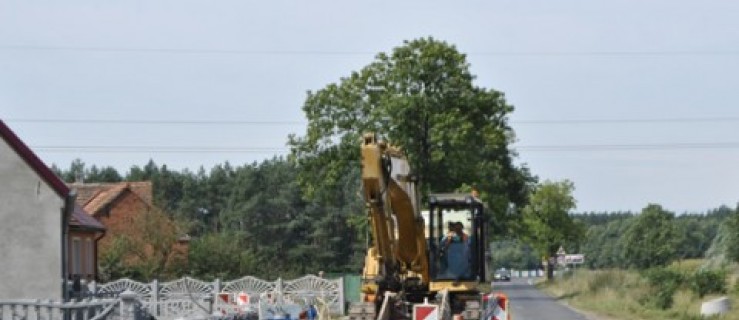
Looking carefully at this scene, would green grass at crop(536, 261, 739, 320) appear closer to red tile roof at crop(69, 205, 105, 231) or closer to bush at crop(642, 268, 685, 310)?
bush at crop(642, 268, 685, 310)

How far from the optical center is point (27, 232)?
3628 cm

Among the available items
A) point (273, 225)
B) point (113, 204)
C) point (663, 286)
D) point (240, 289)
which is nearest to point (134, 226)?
point (113, 204)

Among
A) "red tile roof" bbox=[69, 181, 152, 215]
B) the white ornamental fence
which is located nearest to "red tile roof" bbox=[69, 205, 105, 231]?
the white ornamental fence

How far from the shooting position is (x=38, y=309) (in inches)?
760

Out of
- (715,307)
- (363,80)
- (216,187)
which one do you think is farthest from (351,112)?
(216,187)

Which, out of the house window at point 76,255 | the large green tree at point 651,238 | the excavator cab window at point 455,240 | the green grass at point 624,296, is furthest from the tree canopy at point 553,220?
the excavator cab window at point 455,240

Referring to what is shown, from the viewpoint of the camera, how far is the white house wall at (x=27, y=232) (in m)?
35.9

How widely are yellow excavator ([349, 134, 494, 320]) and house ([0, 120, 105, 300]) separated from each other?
39.4 feet

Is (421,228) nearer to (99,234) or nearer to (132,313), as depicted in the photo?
(132,313)

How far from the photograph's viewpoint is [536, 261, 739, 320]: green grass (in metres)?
44.5

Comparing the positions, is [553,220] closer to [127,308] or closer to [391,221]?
[391,221]

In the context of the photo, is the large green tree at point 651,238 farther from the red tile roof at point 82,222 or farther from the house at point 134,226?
the red tile roof at point 82,222

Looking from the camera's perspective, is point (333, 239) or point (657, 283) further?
point (333, 239)

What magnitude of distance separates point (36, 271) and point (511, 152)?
37.9 metres
